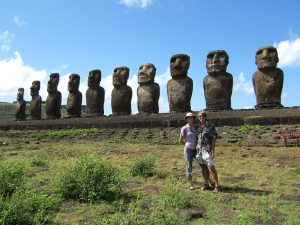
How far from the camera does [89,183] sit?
623 cm

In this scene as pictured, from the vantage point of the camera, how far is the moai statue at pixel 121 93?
2059 centimetres

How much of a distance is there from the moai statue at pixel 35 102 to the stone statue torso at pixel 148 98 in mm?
9110

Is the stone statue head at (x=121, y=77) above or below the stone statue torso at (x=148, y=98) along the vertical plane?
above

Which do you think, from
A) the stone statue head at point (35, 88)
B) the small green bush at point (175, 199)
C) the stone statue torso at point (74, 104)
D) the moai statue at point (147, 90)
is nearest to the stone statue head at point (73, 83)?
the stone statue torso at point (74, 104)

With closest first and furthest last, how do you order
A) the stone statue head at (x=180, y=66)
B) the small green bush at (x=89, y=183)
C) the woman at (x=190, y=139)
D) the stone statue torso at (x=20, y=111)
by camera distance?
the small green bush at (x=89, y=183) → the woman at (x=190, y=139) → the stone statue head at (x=180, y=66) → the stone statue torso at (x=20, y=111)

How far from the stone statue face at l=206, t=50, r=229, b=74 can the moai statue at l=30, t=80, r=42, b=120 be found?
1260 centimetres

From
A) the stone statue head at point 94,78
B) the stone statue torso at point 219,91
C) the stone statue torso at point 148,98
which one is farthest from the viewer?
the stone statue head at point 94,78

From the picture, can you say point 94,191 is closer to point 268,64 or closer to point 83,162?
→ point 83,162

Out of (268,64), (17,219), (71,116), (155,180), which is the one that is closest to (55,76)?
(71,116)

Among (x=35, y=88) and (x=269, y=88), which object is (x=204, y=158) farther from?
(x=35, y=88)

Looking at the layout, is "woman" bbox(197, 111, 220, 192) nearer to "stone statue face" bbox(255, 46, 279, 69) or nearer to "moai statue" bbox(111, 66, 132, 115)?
"stone statue face" bbox(255, 46, 279, 69)

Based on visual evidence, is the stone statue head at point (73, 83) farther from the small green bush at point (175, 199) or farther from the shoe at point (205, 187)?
the small green bush at point (175, 199)

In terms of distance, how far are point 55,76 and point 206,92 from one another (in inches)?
431

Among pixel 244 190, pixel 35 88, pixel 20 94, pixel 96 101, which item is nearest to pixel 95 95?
pixel 96 101
